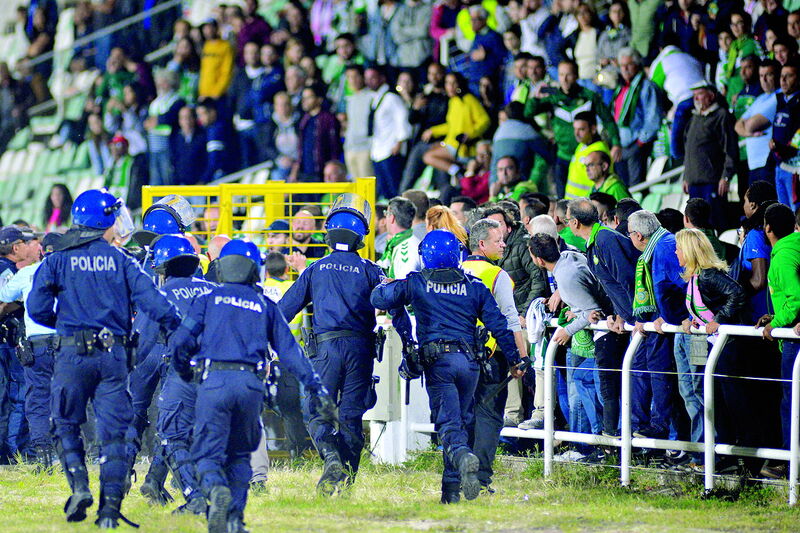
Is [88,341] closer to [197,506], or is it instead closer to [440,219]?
[197,506]

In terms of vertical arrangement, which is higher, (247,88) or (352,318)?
(247,88)

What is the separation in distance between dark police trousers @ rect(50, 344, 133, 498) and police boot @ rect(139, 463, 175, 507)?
873 millimetres

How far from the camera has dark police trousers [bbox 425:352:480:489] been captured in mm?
7625

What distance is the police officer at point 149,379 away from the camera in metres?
7.82

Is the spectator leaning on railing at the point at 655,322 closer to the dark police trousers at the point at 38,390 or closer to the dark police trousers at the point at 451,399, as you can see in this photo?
the dark police trousers at the point at 451,399

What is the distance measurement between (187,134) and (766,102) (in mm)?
8326

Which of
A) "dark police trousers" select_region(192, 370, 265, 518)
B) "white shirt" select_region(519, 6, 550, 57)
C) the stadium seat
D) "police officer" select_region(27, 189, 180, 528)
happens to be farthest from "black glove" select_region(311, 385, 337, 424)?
"white shirt" select_region(519, 6, 550, 57)

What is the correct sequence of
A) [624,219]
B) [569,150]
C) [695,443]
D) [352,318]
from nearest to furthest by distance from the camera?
1. [695,443]
2. [352,318]
3. [624,219]
4. [569,150]

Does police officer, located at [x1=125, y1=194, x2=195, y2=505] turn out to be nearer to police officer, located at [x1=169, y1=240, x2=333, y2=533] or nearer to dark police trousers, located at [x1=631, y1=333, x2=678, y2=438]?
police officer, located at [x1=169, y1=240, x2=333, y2=533]

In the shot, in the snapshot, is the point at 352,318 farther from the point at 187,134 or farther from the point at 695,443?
the point at 187,134

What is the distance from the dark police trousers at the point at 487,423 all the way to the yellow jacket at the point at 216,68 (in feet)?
31.8

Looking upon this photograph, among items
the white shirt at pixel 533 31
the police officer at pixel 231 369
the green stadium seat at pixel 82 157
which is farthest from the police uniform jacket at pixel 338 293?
the green stadium seat at pixel 82 157

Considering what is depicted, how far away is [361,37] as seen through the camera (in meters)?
15.8

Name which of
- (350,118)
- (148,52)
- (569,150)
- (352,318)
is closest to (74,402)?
(352,318)
